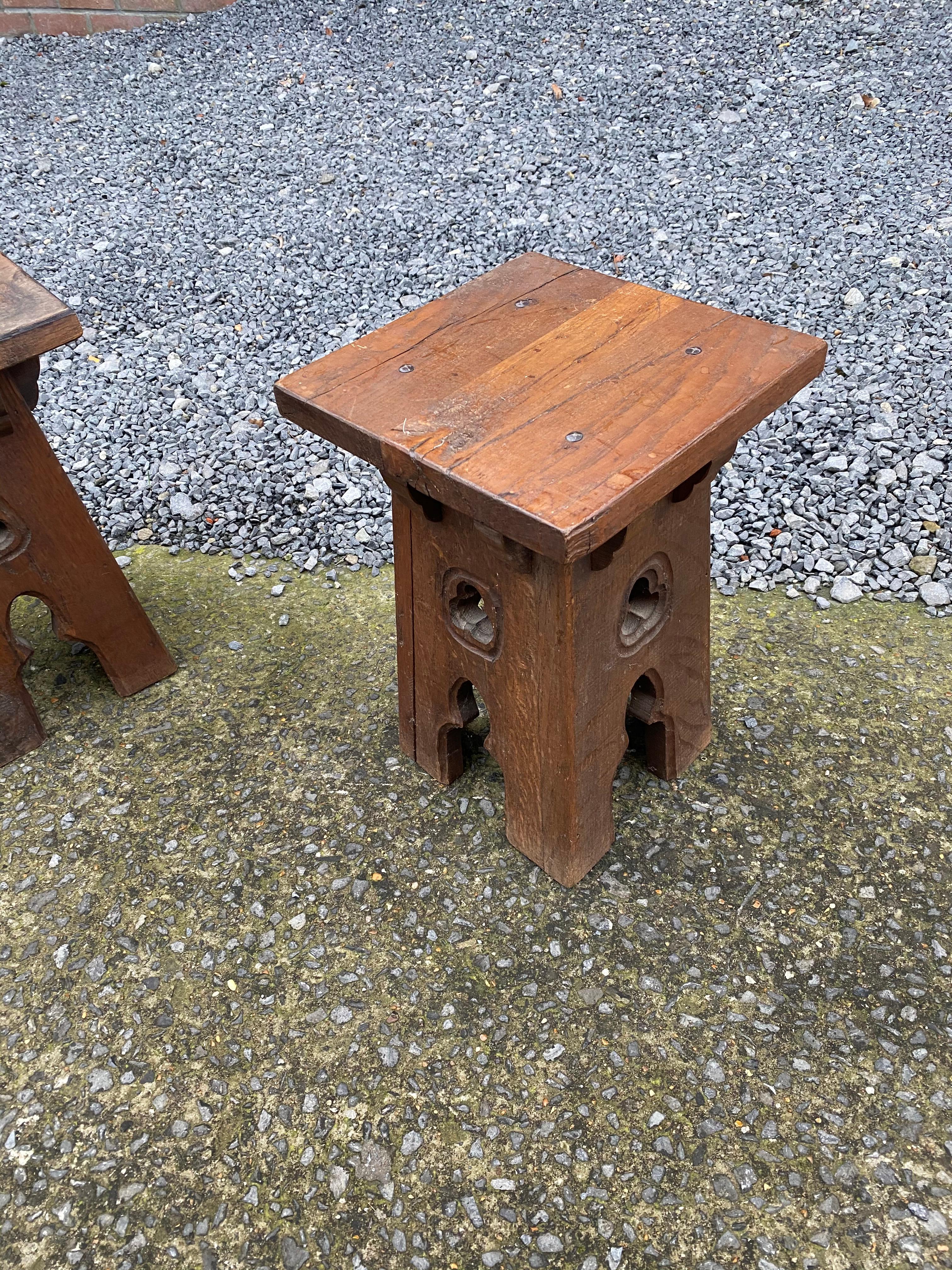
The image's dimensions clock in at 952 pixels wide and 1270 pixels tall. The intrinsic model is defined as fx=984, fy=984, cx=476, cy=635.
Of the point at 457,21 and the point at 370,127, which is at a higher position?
the point at 457,21

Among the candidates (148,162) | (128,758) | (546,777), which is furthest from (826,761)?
(148,162)

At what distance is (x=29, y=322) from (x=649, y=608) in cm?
124

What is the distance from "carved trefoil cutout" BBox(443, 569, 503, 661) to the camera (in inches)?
66.1

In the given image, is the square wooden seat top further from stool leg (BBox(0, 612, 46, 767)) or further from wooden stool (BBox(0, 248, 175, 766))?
stool leg (BBox(0, 612, 46, 767))

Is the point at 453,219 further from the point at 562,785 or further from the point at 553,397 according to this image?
the point at 562,785

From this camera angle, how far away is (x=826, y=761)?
204 cm

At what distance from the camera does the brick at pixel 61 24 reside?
219 inches

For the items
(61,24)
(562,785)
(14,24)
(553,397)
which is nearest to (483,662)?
(562,785)

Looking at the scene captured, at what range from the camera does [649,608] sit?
179 cm

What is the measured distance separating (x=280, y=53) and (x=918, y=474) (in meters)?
4.29

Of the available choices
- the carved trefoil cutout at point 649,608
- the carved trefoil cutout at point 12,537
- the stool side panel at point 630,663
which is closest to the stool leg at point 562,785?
the stool side panel at point 630,663

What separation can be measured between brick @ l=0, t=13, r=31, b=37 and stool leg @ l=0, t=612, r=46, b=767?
5.11 m

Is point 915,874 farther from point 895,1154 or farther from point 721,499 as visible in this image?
point 721,499

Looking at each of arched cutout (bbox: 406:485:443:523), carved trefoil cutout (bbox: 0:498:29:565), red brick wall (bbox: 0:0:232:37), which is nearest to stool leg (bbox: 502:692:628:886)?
arched cutout (bbox: 406:485:443:523)
